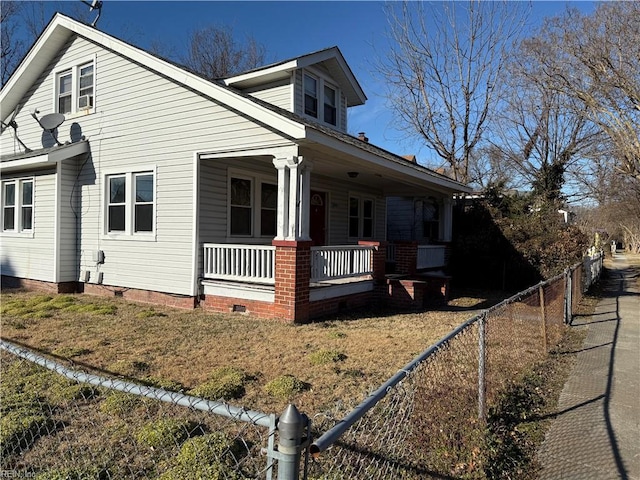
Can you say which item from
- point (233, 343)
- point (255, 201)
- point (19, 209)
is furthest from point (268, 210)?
point (19, 209)

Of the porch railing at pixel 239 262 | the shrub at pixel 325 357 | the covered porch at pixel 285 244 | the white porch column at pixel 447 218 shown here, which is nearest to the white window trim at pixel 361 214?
the covered porch at pixel 285 244

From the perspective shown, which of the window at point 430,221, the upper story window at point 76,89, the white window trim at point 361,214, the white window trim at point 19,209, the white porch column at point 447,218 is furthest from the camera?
the window at point 430,221

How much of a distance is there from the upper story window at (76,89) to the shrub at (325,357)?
9.30 meters

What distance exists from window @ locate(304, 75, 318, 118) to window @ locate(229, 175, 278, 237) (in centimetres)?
261

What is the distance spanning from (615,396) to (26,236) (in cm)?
1347

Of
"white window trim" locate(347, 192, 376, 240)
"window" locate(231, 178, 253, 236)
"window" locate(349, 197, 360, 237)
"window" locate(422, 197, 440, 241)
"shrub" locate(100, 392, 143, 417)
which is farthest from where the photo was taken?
"window" locate(422, 197, 440, 241)

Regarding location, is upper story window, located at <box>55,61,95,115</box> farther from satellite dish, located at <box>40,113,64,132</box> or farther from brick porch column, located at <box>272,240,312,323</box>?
brick porch column, located at <box>272,240,312,323</box>

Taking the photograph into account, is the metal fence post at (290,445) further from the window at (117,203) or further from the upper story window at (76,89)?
the upper story window at (76,89)

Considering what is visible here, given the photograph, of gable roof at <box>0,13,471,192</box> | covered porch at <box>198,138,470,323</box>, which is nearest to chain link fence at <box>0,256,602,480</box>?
covered porch at <box>198,138,470,323</box>

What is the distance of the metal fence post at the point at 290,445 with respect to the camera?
142 centimetres

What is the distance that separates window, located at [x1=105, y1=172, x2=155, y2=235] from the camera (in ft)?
32.8

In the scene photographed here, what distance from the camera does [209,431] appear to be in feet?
11.8

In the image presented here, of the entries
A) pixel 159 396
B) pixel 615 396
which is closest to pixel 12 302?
pixel 159 396

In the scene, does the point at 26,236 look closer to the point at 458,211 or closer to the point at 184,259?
the point at 184,259
